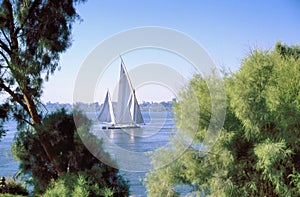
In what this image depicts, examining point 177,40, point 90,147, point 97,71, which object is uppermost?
point 177,40

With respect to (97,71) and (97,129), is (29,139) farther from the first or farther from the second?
(97,71)

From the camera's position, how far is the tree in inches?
234

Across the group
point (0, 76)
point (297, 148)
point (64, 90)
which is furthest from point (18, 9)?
point (297, 148)

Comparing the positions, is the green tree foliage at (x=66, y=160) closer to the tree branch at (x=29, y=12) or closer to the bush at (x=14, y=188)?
the bush at (x=14, y=188)

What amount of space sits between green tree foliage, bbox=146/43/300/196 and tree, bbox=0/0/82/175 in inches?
96.0

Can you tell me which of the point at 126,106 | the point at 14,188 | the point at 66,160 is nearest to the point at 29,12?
the point at 66,160

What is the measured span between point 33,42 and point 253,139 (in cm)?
394

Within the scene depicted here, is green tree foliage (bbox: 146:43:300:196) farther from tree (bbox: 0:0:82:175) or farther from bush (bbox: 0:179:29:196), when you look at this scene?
bush (bbox: 0:179:29:196)

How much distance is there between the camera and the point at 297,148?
4.62 metres

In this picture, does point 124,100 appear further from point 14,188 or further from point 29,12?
point 29,12

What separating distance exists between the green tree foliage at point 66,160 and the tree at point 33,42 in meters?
0.15

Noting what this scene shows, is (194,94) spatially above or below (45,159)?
above

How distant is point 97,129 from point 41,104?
1.26 meters

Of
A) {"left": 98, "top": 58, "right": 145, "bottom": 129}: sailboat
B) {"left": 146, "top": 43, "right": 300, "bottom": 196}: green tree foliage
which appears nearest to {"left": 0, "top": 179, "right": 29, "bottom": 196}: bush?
{"left": 146, "top": 43, "right": 300, "bottom": 196}: green tree foliage
